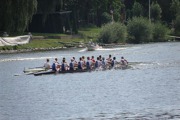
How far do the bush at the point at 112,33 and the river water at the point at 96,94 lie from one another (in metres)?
38.2

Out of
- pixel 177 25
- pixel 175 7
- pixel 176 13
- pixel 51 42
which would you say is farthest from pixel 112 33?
pixel 175 7

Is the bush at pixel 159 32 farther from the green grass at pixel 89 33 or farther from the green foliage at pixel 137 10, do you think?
the green foliage at pixel 137 10

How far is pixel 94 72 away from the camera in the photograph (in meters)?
62.8

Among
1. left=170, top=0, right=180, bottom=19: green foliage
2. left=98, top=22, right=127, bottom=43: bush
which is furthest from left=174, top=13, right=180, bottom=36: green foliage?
left=98, top=22, right=127, bottom=43: bush

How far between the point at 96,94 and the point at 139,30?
68.5 metres

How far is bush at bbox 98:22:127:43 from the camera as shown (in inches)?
4318

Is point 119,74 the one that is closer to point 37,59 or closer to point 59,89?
point 59,89

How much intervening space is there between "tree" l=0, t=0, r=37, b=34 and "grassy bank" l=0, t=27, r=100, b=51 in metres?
10.8

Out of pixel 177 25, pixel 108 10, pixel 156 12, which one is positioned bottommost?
pixel 177 25

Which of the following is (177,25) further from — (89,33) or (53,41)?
(53,41)

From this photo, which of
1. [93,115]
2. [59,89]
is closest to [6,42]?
[59,89]

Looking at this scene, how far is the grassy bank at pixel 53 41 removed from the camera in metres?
98.6

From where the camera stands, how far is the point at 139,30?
115 m

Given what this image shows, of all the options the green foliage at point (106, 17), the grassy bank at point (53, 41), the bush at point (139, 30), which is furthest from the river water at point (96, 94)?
the green foliage at point (106, 17)
